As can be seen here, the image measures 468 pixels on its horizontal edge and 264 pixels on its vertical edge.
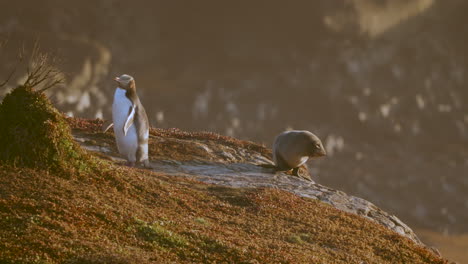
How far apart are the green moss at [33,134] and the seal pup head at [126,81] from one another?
23.6 ft

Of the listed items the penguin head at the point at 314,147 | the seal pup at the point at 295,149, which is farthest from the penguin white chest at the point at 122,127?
the penguin head at the point at 314,147

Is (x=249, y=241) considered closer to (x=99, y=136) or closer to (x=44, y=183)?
(x=44, y=183)

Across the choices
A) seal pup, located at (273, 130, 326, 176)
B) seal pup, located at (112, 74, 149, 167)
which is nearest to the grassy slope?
seal pup, located at (112, 74, 149, 167)

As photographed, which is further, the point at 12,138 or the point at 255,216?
the point at 255,216

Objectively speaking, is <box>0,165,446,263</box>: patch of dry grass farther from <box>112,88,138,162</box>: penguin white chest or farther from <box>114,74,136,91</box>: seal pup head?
<box>114,74,136,91</box>: seal pup head

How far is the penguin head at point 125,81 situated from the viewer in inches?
974

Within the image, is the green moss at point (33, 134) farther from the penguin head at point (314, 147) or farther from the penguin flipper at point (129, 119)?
the penguin head at point (314, 147)

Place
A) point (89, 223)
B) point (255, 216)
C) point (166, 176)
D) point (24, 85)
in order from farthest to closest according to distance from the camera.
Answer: point (166, 176)
point (255, 216)
point (24, 85)
point (89, 223)

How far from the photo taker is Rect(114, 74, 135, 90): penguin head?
24.8m

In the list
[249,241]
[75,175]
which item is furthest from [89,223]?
[249,241]

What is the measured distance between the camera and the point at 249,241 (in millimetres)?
16297

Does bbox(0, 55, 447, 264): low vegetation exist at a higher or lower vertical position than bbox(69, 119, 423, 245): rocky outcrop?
lower

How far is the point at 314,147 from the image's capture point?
101ft

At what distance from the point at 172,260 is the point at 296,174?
61.1ft
